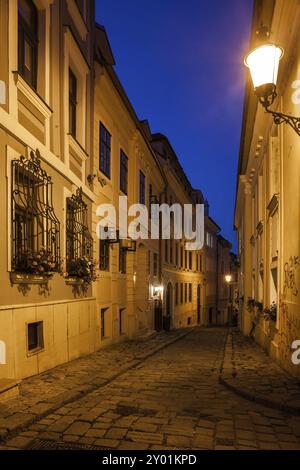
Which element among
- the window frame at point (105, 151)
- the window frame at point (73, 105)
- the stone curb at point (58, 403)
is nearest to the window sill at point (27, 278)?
the stone curb at point (58, 403)

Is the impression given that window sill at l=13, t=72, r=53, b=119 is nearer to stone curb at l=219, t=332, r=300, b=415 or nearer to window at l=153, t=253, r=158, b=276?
stone curb at l=219, t=332, r=300, b=415

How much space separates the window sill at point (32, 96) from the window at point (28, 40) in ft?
0.84

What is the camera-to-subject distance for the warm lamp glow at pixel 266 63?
5348mm

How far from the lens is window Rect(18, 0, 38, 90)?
746cm

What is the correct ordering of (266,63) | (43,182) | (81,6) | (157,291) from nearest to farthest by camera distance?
(266,63), (43,182), (81,6), (157,291)

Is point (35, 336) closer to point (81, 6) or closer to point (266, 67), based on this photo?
point (266, 67)

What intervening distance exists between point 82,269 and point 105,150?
4956mm

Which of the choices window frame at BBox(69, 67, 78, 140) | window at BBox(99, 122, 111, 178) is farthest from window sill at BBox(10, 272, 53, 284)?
window at BBox(99, 122, 111, 178)

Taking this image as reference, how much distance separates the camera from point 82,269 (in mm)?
9516

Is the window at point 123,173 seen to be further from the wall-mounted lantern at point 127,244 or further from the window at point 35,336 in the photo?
the window at point 35,336

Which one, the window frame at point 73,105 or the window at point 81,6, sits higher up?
the window at point 81,6

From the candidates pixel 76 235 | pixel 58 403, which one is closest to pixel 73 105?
pixel 76 235

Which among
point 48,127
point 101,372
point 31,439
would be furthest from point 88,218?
point 31,439
